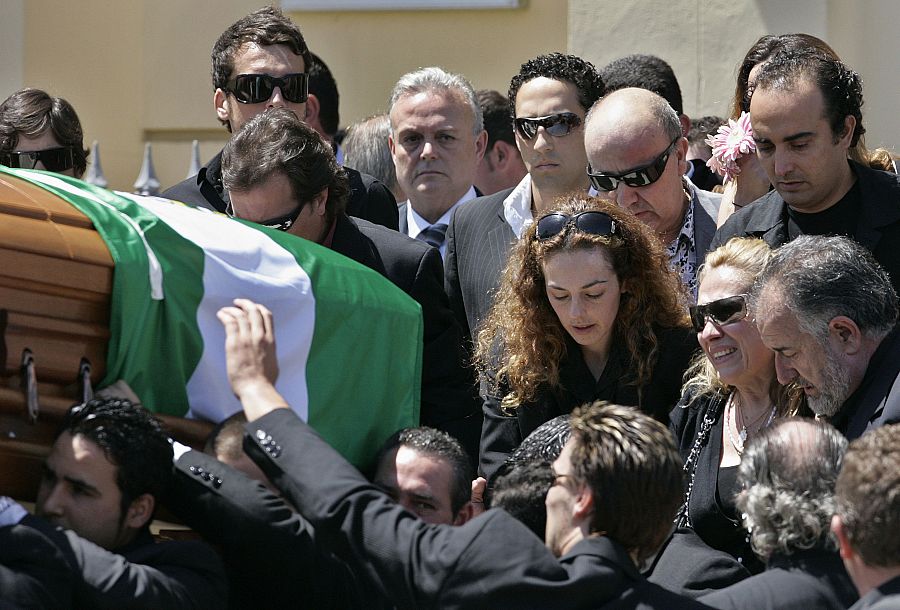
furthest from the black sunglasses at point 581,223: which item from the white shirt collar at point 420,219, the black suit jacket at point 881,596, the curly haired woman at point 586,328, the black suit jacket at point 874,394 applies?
the black suit jacket at point 881,596

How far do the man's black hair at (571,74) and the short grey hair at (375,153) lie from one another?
102 cm

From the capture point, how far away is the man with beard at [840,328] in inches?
138

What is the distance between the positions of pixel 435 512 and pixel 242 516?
1.68ft

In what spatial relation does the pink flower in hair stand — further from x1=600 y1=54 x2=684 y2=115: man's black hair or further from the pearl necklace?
the pearl necklace

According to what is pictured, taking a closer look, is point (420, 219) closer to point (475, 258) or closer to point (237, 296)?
point (475, 258)

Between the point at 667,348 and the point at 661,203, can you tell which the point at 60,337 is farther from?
the point at 661,203

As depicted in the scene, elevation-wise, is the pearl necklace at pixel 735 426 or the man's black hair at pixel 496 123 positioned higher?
the man's black hair at pixel 496 123

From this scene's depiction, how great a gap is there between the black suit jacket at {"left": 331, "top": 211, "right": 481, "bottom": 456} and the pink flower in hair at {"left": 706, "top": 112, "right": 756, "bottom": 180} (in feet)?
3.43

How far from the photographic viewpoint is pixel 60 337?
334 centimetres

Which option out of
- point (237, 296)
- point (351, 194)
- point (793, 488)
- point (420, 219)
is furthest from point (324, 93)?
point (793, 488)

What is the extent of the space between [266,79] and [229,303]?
1568 millimetres

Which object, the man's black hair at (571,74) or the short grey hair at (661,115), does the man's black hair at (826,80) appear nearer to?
the short grey hair at (661,115)

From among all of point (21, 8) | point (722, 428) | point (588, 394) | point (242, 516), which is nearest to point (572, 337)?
point (588, 394)

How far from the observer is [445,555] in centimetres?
296
